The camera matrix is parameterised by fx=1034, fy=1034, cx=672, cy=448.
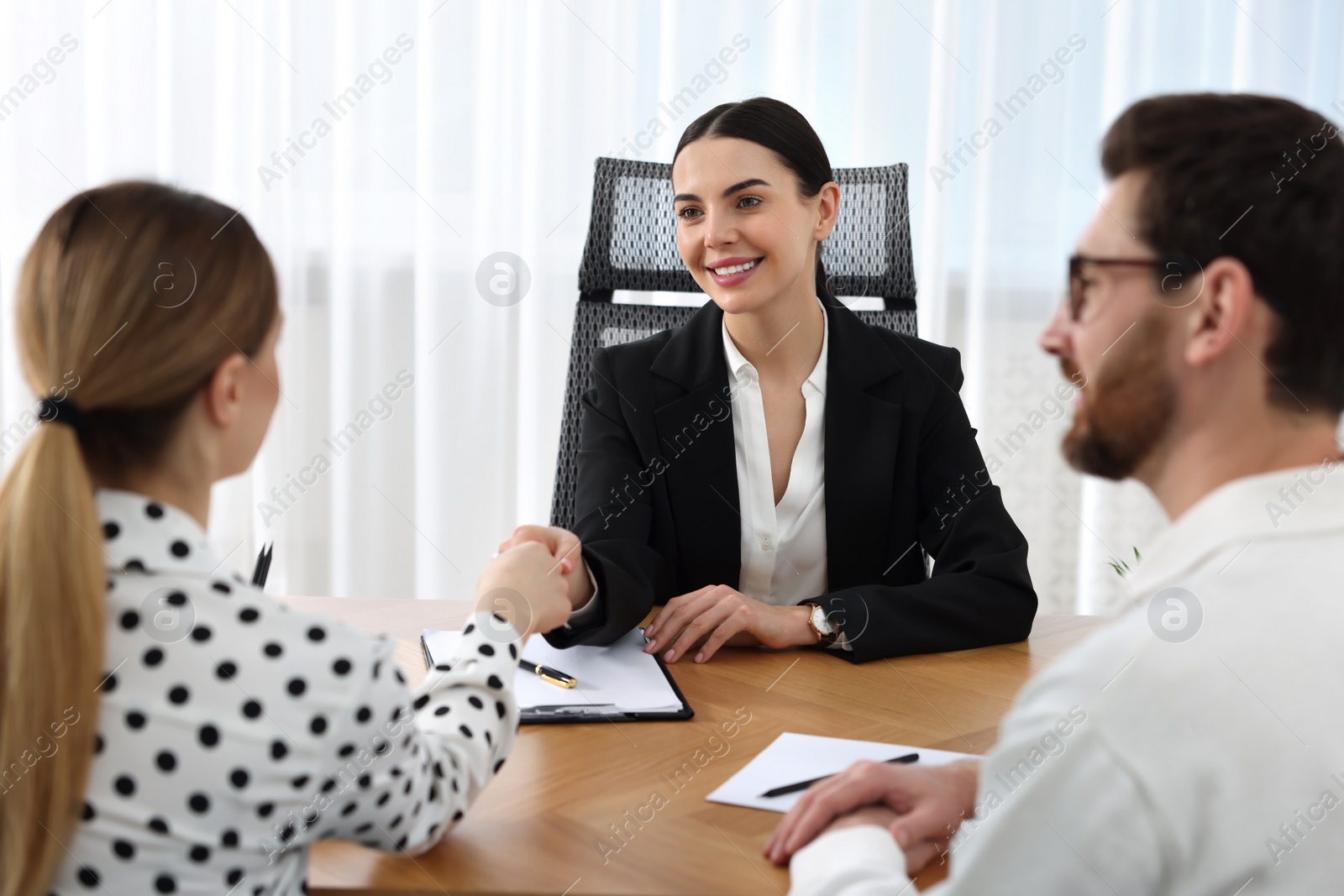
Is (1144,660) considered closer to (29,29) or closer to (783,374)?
(783,374)

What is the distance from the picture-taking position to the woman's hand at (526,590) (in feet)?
3.51

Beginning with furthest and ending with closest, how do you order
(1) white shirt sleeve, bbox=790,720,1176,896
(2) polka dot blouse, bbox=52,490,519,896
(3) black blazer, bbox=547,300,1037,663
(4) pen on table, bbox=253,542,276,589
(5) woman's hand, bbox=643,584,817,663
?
1. (3) black blazer, bbox=547,300,1037,663
2. (5) woman's hand, bbox=643,584,817,663
3. (4) pen on table, bbox=253,542,276,589
4. (2) polka dot blouse, bbox=52,490,519,896
5. (1) white shirt sleeve, bbox=790,720,1176,896

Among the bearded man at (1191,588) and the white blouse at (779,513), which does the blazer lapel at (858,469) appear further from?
the bearded man at (1191,588)

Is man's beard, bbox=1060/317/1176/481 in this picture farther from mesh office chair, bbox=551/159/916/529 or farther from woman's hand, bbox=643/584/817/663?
mesh office chair, bbox=551/159/916/529

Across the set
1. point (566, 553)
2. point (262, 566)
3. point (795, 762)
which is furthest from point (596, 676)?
point (262, 566)

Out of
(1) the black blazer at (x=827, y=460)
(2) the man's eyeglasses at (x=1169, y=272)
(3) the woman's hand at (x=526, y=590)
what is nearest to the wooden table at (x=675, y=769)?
(3) the woman's hand at (x=526, y=590)

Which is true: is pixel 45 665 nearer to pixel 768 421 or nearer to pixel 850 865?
pixel 850 865

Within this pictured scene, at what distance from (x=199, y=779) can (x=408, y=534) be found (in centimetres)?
219

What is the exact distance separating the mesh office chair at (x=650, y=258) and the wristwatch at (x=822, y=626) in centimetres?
64

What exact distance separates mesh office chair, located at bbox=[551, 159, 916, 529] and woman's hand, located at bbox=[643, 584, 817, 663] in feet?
1.85

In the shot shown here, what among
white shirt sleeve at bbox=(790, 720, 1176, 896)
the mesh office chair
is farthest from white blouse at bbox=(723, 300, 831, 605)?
white shirt sleeve at bbox=(790, 720, 1176, 896)

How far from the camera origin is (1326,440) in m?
0.73

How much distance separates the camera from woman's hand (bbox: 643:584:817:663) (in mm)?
1329

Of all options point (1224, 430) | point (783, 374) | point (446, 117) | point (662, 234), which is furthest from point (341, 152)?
point (1224, 430)
